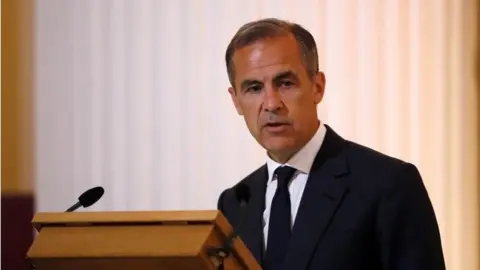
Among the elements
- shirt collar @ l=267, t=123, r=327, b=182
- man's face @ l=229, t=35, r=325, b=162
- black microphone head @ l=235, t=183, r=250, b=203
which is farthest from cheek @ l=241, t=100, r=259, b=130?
black microphone head @ l=235, t=183, r=250, b=203

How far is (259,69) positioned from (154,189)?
1.15 metres

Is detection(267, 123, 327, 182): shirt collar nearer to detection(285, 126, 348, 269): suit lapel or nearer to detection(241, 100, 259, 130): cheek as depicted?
detection(285, 126, 348, 269): suit lapel

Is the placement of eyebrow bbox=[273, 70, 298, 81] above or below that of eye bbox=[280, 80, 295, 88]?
above

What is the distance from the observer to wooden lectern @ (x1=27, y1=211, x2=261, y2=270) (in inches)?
48.5

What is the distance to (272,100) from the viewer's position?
5.69 ft

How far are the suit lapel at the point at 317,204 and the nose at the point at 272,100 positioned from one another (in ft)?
0.51

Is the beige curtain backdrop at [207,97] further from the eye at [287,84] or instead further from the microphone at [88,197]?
the microphone at [88,197]

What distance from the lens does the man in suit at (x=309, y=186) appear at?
1.64 m

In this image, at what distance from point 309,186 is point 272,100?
0.21 metres

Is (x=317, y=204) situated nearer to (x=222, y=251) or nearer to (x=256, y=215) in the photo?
(x=256, y=215)

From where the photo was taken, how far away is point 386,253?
1.63 m

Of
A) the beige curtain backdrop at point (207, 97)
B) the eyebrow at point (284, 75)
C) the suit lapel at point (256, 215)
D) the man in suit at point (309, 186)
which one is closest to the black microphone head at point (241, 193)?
the man in suit at point (309, 186)

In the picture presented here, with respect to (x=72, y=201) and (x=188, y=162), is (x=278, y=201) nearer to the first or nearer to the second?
(x=188, y=162)

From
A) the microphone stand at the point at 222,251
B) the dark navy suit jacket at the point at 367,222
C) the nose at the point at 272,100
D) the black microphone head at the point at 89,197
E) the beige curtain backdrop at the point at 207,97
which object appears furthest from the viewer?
the beige curtain backdrop at the point at 207,97
